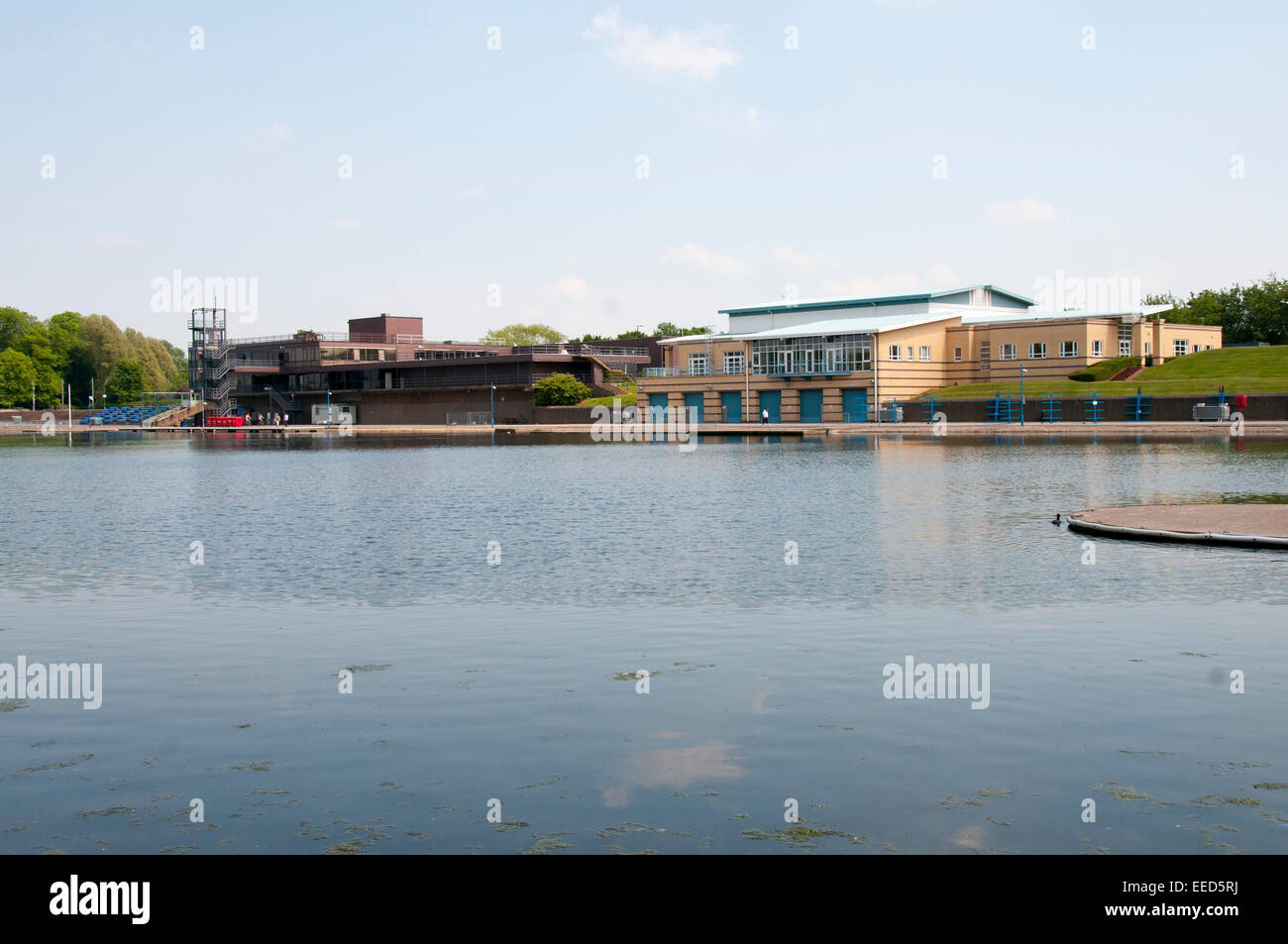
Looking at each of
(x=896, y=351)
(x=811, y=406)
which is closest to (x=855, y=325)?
(x=896, y=351)

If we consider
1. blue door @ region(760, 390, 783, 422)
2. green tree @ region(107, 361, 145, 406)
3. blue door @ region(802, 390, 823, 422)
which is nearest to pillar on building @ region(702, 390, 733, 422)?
blue door @ region(760, 390, 783, 422)

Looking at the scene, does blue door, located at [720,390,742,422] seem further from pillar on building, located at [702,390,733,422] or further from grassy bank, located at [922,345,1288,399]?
grassy bank, located at [922,345,1288,399]

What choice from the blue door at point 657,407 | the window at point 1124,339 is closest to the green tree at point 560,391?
the blue door at point 657,407

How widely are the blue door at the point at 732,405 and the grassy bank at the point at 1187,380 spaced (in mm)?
20393

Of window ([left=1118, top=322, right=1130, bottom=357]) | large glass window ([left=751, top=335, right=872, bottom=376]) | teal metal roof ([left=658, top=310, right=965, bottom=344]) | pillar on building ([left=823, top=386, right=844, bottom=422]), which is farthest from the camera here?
pillar on building ([left=823, top=386, right=844, bottom=422])

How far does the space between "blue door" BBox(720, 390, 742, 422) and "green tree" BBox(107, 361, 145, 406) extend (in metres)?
116

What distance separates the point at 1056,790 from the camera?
30.7 ft

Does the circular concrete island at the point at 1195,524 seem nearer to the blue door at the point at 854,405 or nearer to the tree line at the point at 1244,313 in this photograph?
the blue door at the point at 854,405

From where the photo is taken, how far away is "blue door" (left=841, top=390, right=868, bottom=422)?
4313 inches

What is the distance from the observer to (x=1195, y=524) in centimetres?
2381

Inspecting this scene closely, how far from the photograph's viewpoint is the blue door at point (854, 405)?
109562 mm

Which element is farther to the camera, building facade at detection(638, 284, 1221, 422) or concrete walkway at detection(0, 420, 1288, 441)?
building facade at detection(638, 284, 1221, 422)
